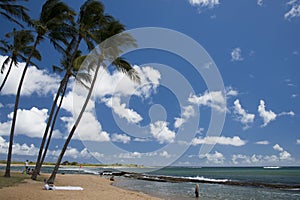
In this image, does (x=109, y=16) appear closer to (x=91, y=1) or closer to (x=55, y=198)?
(x=91, y=1)

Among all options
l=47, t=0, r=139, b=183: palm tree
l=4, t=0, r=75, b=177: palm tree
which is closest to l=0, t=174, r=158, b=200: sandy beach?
l=47, t=0, r=139, b=183: palm tree

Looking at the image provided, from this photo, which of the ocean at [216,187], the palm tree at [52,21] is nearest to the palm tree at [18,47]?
the palm tree at [52,21]

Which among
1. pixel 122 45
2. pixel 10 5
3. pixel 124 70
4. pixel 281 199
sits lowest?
pixel 281 199

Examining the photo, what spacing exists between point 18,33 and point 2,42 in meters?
1.62

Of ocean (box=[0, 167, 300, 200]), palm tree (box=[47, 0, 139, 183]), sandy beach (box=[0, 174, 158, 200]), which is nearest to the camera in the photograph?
sandy beach (box=[0, 174, 158, 200])

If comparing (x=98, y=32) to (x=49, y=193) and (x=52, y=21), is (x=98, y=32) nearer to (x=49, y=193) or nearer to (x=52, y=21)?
(x=52, y=21)

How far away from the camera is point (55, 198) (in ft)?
37.8

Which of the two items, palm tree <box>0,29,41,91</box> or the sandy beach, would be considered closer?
the sandy beach

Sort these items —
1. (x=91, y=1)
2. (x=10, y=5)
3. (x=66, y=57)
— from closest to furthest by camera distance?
(x=10, y=5) < (x=91, y=1) < (x=66, y=57)

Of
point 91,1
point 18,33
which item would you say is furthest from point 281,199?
point 18,33

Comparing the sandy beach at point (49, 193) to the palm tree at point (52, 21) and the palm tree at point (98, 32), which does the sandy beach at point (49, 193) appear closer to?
the palm tree at point (98, 32)

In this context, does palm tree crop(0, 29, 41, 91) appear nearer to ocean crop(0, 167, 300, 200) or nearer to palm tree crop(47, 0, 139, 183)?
palm tree crop(47, 0, 139, 183)

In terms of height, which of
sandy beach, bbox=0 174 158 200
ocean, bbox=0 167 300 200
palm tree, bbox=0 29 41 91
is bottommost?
ocean, bbox=0 167 300 200

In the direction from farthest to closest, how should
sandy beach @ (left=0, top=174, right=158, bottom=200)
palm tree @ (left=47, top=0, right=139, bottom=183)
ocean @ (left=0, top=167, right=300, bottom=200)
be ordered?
ocean @ (left=0, top=167, right=300, bottom=200), palm tree @ (left=47, top=0, right=139, bottom=183), sandy beach @ (left=0, top=174, right=158, bottom=200)
